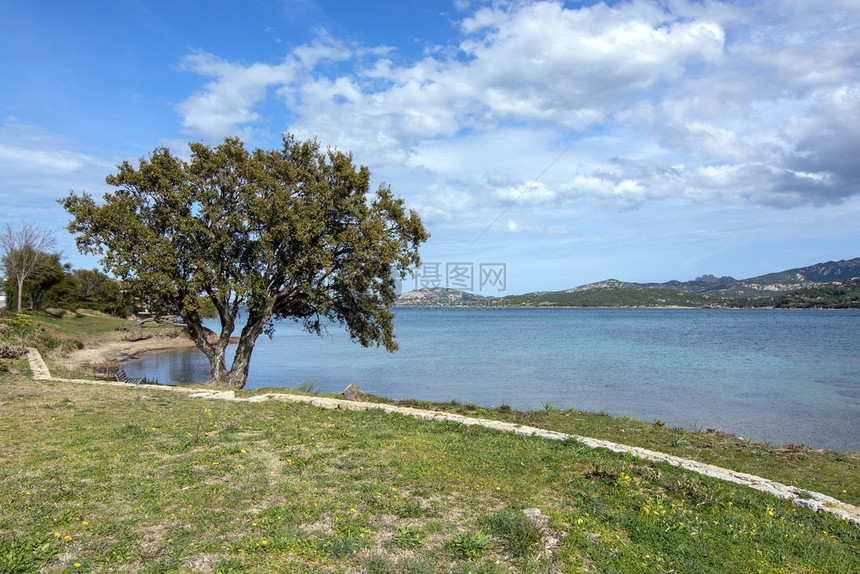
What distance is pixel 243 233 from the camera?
21.0 meters

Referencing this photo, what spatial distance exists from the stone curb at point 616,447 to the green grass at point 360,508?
433 mm

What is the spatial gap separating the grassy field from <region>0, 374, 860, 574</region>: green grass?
1.1 inches

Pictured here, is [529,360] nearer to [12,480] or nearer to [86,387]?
[86,387]

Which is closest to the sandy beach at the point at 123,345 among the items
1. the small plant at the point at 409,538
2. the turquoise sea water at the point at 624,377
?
the turquoise sea water at the point at 624,377

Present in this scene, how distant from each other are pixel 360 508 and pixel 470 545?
67.6 inches

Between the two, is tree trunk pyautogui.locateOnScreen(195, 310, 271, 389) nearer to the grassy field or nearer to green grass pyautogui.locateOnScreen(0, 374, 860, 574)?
the grassy field

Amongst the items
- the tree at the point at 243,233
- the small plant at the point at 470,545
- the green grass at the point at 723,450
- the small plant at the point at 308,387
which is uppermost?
the tree at the point at 243,233

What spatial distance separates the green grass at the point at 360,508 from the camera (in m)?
5.81

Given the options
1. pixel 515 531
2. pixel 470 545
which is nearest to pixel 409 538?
pixel 470 545

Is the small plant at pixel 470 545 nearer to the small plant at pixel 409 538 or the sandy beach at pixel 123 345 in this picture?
the small plant at pixel 409 538

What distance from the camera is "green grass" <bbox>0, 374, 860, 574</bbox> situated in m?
5.81

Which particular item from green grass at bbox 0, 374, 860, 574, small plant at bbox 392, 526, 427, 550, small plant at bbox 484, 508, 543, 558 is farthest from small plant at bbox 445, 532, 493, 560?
small plant at bbox 392, 526, 427, 550

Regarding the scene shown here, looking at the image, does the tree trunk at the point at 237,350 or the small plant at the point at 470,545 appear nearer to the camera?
the small plant at the point at 470,545

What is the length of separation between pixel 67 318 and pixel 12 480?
217ft
